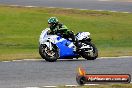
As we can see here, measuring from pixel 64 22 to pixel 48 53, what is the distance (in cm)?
1452

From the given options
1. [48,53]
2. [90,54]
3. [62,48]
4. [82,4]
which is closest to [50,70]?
[48,53]

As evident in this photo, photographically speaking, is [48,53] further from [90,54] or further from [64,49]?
[90,54]

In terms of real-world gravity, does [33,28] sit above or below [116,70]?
below

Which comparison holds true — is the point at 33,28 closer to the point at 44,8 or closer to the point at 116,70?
the point at 44,8

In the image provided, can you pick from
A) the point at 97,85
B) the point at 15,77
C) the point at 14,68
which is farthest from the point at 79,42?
the point at 97,85

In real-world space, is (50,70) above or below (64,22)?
above

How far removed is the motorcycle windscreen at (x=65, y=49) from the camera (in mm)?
19328

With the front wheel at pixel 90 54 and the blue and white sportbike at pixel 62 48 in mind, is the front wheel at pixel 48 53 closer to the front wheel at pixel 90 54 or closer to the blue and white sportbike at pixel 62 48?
the blue and white sportbike at pixel 62 48

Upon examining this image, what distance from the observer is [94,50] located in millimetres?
19734

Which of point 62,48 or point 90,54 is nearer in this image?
point 62,48

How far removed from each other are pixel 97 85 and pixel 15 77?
2444 millimetres

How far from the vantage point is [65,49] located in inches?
765

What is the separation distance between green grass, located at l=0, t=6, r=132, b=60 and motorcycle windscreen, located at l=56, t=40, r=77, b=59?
6343mm

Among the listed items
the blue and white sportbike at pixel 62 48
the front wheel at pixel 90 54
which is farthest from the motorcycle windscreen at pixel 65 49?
the front wheel at pixel 90 54
